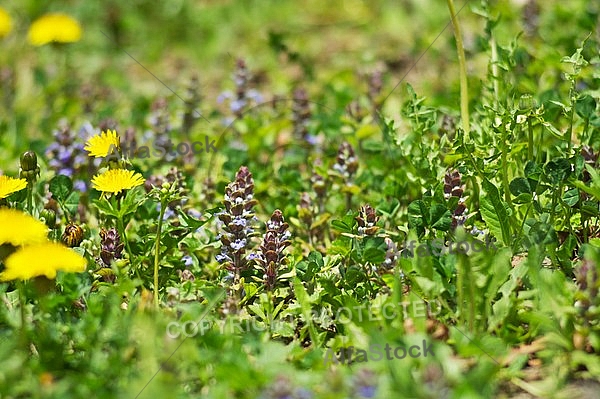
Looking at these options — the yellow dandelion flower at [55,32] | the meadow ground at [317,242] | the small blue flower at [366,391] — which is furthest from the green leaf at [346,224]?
the yellow dandelion flower at [55,32]

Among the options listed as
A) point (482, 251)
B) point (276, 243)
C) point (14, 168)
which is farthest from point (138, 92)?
point (482, 251)

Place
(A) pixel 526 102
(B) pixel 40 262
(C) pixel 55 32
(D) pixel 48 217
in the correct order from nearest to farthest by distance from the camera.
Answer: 1. (B) pixel 40 262
2. (D) pixel 48 217
3. (A) pixel 526 102
4. (C) pixel 55 32

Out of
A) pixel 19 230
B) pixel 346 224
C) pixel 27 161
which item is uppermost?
pixel 27 161

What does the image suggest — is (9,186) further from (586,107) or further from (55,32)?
(586,107)

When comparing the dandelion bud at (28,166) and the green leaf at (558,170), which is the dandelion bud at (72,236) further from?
the green leaf at (558,170)

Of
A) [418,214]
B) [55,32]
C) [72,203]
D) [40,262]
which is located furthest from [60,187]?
[55,32]

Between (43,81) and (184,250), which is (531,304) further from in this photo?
(43,81)
